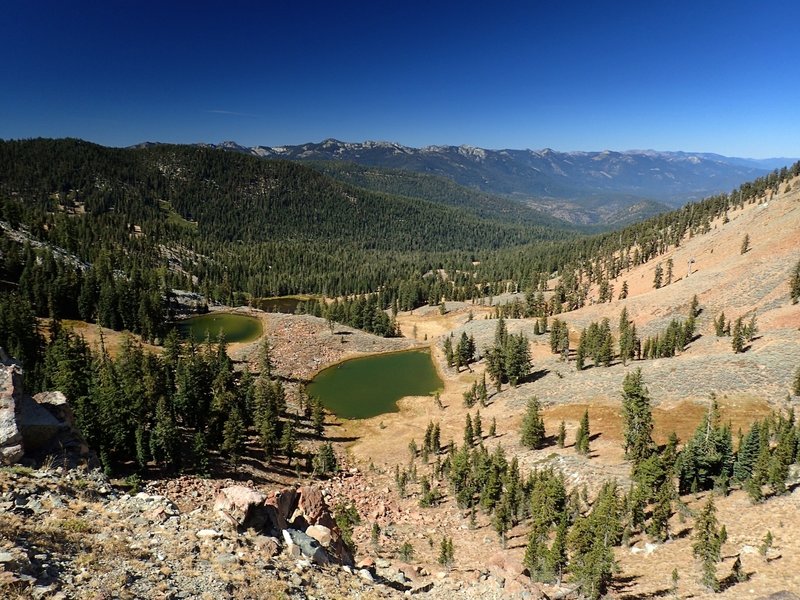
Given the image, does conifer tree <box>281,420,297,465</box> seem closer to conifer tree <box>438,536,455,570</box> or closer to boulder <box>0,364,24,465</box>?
conifer tree <box>438,536,455,570</box>

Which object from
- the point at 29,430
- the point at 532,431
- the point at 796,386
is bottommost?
the point at 532,431

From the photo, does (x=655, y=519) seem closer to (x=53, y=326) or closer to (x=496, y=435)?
(x=496, y=435)

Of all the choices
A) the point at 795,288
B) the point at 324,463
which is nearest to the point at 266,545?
the point at 324,463

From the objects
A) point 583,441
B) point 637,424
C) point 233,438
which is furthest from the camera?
point 233,438

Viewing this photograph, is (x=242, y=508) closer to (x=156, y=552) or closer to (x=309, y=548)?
(x=309, y=548)

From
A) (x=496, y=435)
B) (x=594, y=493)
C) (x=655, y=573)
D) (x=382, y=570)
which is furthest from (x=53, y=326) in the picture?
(x=655, y=573)

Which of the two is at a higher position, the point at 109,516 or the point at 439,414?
the point at 109,516

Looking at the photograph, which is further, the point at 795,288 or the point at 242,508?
the point at 795,288
